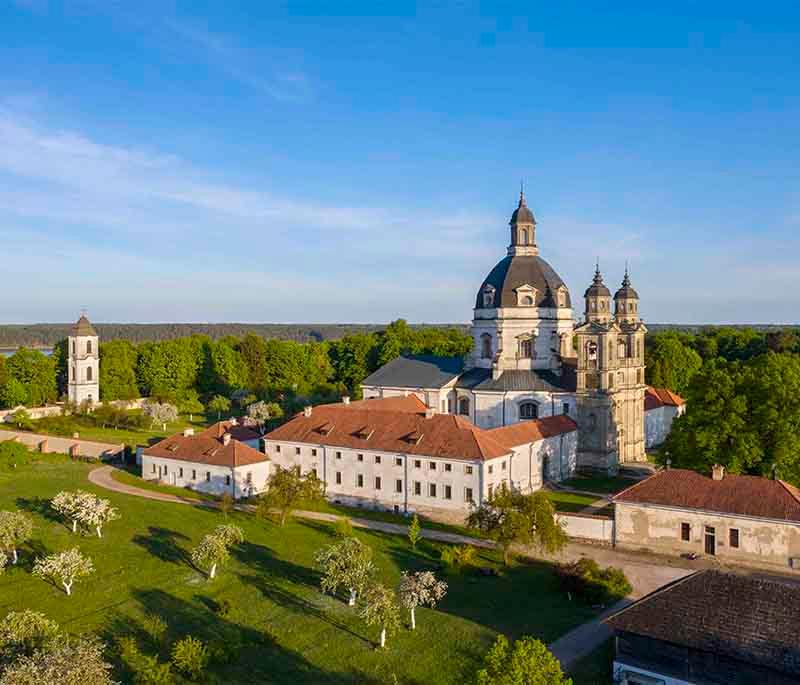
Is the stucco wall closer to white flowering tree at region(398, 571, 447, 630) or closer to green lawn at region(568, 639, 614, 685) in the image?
→ white flowering tree at region(398, 571, 447, 630)

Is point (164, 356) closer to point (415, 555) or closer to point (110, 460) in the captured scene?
point (110, 460)

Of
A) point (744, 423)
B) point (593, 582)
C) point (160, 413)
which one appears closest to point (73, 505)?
point (593, 582)

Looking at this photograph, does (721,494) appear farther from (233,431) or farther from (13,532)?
(233,431)

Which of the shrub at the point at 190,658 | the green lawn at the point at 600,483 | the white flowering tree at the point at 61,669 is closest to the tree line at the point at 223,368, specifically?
the green lawn at the point at 600,483

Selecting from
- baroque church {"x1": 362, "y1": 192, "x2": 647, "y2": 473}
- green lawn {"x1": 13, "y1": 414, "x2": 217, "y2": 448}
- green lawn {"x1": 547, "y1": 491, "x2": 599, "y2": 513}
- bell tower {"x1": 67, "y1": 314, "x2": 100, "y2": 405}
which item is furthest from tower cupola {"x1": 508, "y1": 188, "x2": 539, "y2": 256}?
bell tower {"x1": 67, "y1": 314, "x2": 100, "y2": 405}

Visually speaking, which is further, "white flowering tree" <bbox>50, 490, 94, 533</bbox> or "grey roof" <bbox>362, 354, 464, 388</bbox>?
"grey roof" <bbox>362, 354, 464, 388</bbox>

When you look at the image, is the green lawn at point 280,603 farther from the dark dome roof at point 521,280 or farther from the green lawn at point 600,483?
the dark dome roof at point 521,280
